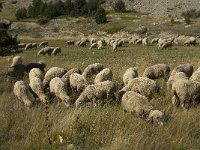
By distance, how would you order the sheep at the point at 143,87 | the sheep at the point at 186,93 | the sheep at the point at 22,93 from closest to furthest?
the sheep at the point at 186,93 < the sheep at the point at 22,93 < the sheep at the point at 143,87

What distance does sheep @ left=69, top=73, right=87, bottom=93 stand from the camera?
1243 centimetres

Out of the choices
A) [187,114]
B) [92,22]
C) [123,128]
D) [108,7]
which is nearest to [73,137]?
[123,128]

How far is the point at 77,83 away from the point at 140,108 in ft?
11.1

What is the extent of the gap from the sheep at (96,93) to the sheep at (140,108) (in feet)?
2.42

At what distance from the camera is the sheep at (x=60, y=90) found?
11148 millimetres

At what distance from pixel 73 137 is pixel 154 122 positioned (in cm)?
181

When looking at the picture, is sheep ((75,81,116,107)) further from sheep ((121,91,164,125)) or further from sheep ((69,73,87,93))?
sheep ((69,73,87,93))

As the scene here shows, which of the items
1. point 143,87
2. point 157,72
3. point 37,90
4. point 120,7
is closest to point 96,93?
→ point 143,87

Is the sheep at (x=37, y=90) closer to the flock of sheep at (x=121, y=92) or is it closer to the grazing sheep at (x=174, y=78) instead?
the flock of sheep at (x=121, y=92)

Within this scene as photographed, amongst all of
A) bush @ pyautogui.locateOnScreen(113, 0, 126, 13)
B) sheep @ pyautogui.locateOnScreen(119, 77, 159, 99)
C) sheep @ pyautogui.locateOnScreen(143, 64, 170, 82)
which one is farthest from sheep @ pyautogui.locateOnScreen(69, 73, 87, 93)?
bush @ pyautogui.locateOnScreen(113, 0, 126, 13)

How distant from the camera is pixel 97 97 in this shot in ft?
35.8

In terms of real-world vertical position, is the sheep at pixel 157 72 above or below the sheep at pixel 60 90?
below

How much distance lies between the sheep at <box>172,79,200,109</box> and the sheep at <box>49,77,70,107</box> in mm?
2640

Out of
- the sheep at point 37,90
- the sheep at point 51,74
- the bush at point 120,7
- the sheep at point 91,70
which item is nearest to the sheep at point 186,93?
the sheep at point 37,90
